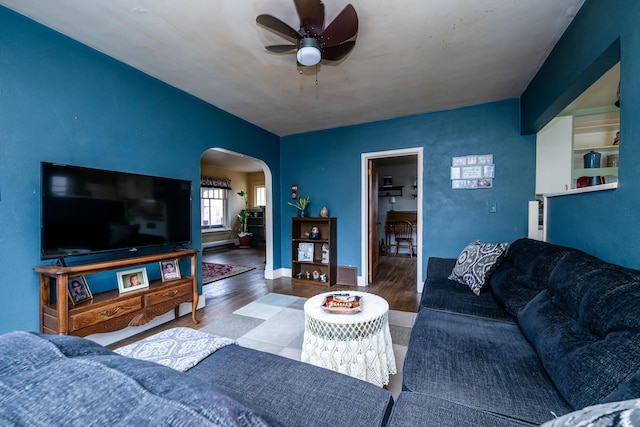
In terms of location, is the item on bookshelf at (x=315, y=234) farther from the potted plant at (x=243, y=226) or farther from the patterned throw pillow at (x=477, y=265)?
the potted plant at (x=243, y=226)

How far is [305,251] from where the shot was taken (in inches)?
172

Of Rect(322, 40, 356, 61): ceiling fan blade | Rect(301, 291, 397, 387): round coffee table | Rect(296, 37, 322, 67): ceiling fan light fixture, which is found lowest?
Rect(301, 291, 397, 387): round coffee table

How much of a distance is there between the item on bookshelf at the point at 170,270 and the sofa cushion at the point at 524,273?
2.89m

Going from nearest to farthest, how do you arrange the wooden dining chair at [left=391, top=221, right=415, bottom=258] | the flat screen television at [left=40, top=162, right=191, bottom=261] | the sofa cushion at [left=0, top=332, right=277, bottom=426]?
the sofa cushion at [left=0, top=332, right=277, bottom=426] < the flat screen television at [left=40, top=162, right=191, bottom=261] < the wooden dining chair at [left=391, top=221, right=415, bottom=258]

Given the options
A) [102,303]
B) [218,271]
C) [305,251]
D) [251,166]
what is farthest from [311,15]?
[251,166]

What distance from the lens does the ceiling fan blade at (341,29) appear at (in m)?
1.63

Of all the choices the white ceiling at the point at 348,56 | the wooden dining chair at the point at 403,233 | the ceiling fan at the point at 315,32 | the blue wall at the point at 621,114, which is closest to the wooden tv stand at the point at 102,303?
the white ceiling at the point at 348,56

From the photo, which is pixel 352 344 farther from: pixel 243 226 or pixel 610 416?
pixel 243 226

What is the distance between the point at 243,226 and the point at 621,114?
26.9ft

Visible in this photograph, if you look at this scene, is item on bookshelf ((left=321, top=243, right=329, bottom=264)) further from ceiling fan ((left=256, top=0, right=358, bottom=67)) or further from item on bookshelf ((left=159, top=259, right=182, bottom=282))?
ceiling fan ((left=256, top=0, right=358, bottom=67))

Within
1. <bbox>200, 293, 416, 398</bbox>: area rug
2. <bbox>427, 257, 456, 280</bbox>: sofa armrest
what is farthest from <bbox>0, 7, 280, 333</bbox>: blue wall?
<bbox>427, 257, 456, 280</bbox>: sofa armrest

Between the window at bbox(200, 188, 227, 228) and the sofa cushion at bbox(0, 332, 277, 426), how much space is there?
7.58 m

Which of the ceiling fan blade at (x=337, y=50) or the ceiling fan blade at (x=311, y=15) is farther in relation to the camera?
the ceiling fan blade at (x=337, y=50)

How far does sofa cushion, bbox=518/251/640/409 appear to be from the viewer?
2.57 ft
